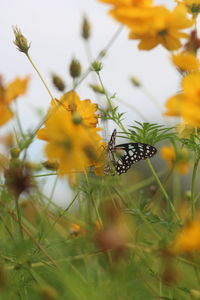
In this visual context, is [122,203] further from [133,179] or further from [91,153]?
[133,179]

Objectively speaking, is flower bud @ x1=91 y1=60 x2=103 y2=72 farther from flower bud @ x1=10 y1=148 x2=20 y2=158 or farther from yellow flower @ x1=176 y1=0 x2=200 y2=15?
flower bud @ x1=10 y1=148 x2=20 y2=158

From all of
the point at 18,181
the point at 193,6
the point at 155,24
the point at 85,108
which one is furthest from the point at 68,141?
the point at 193,6

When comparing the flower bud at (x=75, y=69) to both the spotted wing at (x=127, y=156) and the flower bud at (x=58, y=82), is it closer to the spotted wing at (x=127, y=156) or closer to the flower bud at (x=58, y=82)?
the flower bud at (x=58, y=82)

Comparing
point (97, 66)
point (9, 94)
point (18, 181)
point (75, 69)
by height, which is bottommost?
point (18, 181)

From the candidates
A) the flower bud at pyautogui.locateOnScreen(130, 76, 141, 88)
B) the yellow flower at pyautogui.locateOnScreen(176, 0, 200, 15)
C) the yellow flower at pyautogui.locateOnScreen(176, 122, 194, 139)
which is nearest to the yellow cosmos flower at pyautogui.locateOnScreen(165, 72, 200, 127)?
the yellow flower at pyautogui.locateOnScreen(176, 122, 194, 139)

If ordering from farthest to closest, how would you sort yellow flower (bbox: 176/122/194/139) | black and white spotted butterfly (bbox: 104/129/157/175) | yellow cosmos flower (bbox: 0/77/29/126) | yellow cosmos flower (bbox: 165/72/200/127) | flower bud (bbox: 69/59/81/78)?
black and white spotted butterfly (bbox: 104/129/157/175)
yellow flower (bbox: 176/122/194/139)
flower bud (bbox: 69/59/81/78)
yellow cosmos flower (bbox: 0/77/29/126)
yellow cosmos flower (bbox: 165/72/200/127)

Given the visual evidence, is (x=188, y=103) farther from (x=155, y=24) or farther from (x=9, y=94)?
(x=9, y=94)
